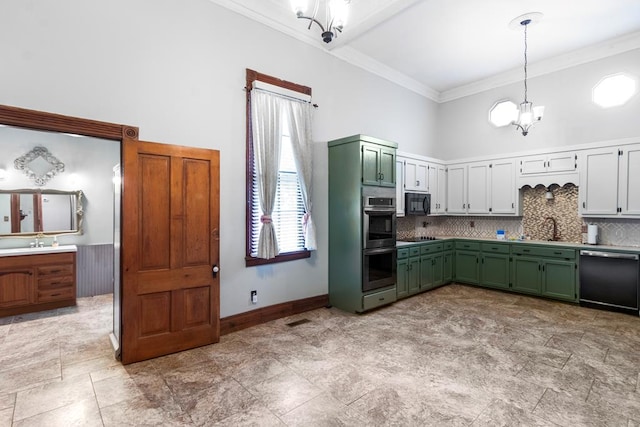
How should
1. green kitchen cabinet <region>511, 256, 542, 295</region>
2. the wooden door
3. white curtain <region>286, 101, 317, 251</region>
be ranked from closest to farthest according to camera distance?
the wooden door → white curtain <region>286, 101, 317, 251</region> → green kitchen cabinet <region>511, 256, 542, 295</region>

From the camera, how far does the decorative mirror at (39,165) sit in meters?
5.08

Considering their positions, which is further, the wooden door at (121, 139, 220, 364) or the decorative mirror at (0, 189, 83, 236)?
the decorative mirror at (0, 189, 83, 236)

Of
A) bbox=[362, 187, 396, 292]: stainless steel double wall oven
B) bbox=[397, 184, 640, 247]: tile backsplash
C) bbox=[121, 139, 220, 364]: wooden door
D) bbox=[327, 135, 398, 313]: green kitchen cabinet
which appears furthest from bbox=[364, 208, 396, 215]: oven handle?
bbox=[121, 139, 220, 364]: wooden door

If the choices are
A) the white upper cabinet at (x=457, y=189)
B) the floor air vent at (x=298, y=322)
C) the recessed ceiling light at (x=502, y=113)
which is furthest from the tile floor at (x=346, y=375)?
the recessed ceiling light at (x=502, y=113)

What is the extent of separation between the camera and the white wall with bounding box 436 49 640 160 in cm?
493

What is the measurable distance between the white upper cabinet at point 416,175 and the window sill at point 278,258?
2416mm

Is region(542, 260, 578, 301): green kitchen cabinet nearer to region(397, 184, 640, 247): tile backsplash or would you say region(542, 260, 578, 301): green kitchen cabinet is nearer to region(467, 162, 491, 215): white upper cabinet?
region(397, 184, 640, 247): tile backsplash

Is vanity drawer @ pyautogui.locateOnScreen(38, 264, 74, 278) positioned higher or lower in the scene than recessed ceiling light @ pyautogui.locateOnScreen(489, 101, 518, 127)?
lower

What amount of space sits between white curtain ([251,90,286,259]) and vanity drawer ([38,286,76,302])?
3.42m

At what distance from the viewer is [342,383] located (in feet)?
8.82

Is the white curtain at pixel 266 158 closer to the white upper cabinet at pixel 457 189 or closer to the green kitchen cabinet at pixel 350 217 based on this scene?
the green kitchen cabinet at pixel 350 217

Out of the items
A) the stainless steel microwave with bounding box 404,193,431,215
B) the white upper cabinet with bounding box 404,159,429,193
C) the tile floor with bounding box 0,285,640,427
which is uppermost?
the white upper cabinet with bounding box 404,159,429,193

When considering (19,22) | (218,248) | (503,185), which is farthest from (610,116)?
(19,22)

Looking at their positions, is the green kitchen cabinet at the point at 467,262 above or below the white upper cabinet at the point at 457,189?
below
